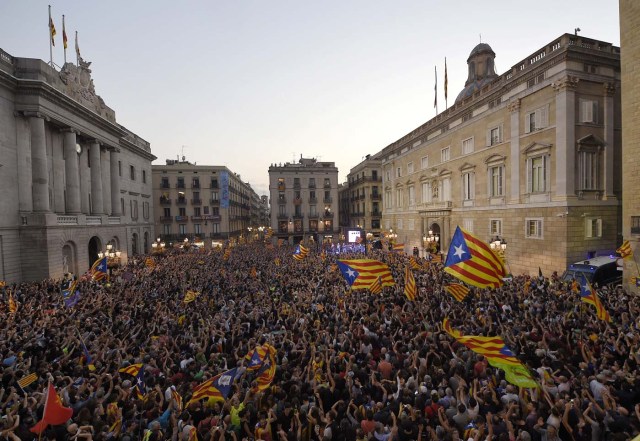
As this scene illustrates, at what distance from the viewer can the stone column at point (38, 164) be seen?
2531 centimetres

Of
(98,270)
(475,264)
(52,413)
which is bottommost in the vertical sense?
(52,413)

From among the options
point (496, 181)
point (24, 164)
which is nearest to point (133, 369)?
point (24, 164)

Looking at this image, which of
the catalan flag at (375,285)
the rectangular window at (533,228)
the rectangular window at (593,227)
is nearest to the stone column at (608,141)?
the rectangular window at (593,227)

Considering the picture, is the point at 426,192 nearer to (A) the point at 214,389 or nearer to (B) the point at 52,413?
(A) the point at 214,389

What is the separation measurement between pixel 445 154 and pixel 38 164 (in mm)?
34227

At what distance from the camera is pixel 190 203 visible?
5756cm

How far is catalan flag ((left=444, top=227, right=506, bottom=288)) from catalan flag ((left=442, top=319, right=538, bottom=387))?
11.6 ft

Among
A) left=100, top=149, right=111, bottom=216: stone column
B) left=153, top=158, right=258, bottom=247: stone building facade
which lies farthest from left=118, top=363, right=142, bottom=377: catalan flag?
left=153, top=158, right=258, bottom=247: stone building facade

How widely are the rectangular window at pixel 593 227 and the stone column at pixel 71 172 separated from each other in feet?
124

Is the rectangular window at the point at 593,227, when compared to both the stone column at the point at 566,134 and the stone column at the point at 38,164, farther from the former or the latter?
the stone column at the point at 38,164

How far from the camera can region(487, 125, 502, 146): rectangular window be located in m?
26.0

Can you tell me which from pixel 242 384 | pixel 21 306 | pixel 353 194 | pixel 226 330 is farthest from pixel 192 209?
pixel 242 384

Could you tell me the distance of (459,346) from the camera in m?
9.48

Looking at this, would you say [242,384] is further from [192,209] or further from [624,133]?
[192,209]
